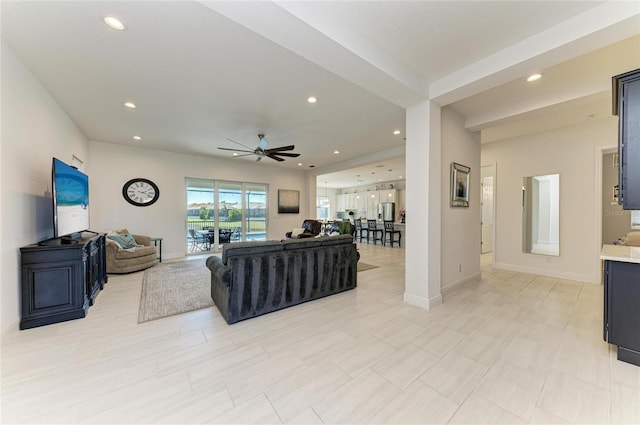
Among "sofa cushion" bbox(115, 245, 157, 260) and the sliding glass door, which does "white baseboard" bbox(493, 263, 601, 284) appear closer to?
the sliding glass door

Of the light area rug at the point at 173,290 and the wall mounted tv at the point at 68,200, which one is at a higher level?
the wall mounted tv at the point at 68,200

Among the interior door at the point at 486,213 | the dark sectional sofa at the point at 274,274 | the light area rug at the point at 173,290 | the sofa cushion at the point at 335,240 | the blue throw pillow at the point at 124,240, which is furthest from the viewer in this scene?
the interior door at the point at 486,213

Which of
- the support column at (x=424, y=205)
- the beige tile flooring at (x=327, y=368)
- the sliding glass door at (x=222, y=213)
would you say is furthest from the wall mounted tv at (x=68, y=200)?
the support column at (x=424, y=205)

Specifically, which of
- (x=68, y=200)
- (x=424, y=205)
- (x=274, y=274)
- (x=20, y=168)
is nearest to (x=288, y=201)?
(x=274, y=274)

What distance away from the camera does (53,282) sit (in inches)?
103

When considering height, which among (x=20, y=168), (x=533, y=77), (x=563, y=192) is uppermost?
(x=533, y=77)

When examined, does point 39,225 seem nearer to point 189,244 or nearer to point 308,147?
point 189,244

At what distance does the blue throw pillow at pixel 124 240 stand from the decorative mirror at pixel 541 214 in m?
8.05

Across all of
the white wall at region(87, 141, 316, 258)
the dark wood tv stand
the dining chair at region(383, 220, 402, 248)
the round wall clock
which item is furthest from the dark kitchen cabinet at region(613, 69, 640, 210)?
the round wall clock

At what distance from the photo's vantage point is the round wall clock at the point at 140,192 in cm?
579

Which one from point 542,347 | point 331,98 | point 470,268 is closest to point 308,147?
point 331,98

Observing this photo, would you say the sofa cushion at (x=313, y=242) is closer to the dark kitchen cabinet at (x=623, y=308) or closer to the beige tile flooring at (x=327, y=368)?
the beige tile flooring at (x=327, y=368)

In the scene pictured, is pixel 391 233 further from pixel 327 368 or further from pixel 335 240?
pixel 327 368

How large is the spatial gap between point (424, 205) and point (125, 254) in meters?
5.38
